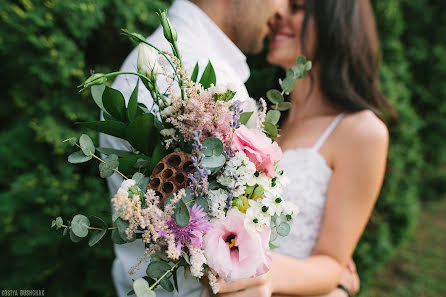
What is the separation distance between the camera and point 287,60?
8.03 feet

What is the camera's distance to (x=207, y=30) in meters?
1.50

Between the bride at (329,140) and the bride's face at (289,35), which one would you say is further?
the bride's face at (289,35)

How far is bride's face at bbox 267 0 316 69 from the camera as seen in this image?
7.75 ft

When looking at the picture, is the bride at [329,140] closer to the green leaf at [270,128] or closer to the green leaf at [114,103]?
the green leaf at [270,128]

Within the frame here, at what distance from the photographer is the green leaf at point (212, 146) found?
0.93 meters

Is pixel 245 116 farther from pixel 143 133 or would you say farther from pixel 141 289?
pixel 141 289

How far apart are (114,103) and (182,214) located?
0.46m

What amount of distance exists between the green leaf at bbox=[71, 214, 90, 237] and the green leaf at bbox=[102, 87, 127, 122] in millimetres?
340

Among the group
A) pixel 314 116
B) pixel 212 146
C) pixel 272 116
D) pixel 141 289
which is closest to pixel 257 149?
pixel 212 146

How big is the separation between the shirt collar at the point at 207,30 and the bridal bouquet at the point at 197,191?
19.6 inches

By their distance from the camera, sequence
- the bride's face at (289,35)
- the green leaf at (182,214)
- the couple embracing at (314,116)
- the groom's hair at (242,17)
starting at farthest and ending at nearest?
the bride's face at (289,35) < the groom's hair at (242,17) < the couple embracing at (314,116) < the green leaf at (182,214)

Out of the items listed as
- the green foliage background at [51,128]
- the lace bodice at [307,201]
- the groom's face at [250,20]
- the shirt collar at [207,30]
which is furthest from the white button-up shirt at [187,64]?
the lace bodice at [307,201]

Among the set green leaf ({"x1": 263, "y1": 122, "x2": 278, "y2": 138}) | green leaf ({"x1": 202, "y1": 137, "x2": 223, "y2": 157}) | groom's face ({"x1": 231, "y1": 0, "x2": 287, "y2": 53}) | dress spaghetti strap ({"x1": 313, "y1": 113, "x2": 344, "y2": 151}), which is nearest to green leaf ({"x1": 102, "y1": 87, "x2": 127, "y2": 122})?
green leaf ({"x1": 202, "y1": 137, "x2": 223, "y2": 157})

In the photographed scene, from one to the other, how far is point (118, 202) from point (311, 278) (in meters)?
1.24
